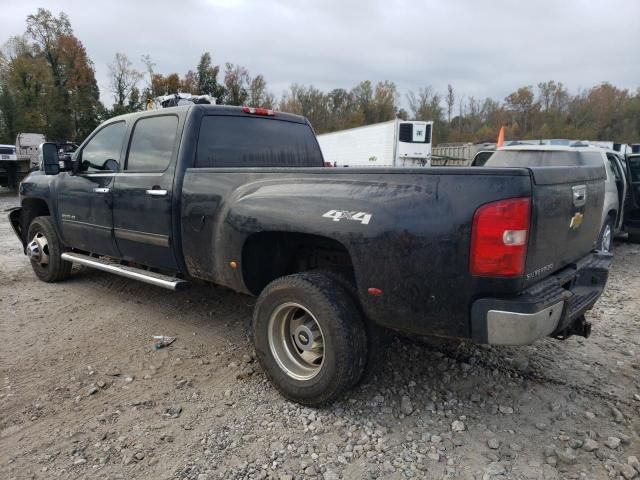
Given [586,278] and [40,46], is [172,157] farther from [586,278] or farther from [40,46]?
Result: [40,46]

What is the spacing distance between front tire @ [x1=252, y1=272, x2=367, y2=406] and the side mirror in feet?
10.2

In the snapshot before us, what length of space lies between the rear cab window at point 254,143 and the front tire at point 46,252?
2.63 m

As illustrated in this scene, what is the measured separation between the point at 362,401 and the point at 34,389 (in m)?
2.22

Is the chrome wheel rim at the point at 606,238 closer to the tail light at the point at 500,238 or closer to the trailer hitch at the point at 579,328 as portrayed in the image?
the trailer hitch at the point at 579,328

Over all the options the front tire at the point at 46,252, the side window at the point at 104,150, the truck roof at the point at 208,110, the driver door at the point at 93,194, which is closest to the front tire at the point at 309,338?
the truck roof at the point at 208,110

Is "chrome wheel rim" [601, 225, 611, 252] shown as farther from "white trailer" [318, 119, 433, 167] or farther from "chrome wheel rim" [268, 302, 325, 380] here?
"white trailer" [318, 119, 433, 167]

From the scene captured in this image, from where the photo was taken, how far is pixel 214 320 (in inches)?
180

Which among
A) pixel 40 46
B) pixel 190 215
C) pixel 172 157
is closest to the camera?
pixel 190 215

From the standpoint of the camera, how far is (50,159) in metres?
4.92

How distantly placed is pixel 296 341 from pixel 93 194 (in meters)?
2.72

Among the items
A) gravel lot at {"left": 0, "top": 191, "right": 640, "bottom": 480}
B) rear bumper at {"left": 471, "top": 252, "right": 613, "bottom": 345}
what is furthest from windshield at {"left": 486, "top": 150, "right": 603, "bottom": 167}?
rear bumper at {"left": 471, "top": 252, "right": 613, "bottom": 345}

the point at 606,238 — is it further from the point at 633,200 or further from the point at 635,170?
the point at 635,170

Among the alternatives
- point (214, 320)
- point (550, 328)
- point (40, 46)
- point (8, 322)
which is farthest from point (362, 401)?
point (40, 46)

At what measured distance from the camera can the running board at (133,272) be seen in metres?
3.90
